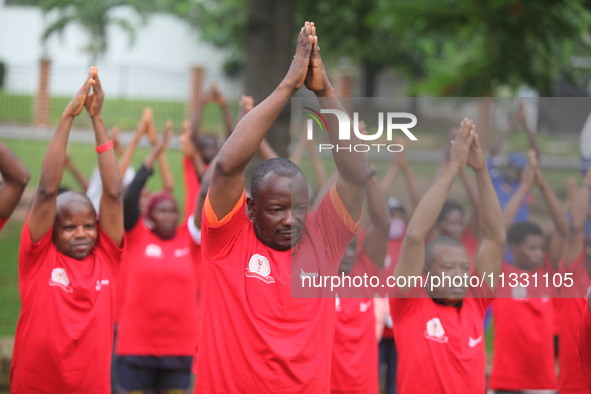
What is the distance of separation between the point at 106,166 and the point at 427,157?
2376mm

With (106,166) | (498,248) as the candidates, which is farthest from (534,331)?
(106,166)

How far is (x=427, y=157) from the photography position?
5.62 meters

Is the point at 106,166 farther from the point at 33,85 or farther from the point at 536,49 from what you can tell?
the point at 33,85

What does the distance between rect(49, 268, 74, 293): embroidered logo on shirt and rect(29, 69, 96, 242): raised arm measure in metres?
0.20

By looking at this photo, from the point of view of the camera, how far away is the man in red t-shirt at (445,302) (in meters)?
4.01

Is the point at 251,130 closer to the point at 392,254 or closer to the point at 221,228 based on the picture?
the point at 221,228

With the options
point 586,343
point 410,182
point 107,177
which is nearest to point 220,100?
point 410,182

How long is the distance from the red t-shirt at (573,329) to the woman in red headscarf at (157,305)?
249 cm

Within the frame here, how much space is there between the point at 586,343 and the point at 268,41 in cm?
610

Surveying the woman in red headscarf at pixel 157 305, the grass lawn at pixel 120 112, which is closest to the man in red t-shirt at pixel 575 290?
the woman in red headscarf at pixel 157 305

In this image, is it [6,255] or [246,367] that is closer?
[246,367]

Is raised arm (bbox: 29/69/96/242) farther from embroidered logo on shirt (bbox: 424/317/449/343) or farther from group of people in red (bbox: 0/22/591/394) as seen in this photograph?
embroidered logo on shirt (bbox: 424/317/449/343)

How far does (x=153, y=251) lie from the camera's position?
223 inches

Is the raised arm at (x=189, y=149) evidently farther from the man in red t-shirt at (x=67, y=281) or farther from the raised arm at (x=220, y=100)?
the man in red t-shirt at (x=67, y=281)
